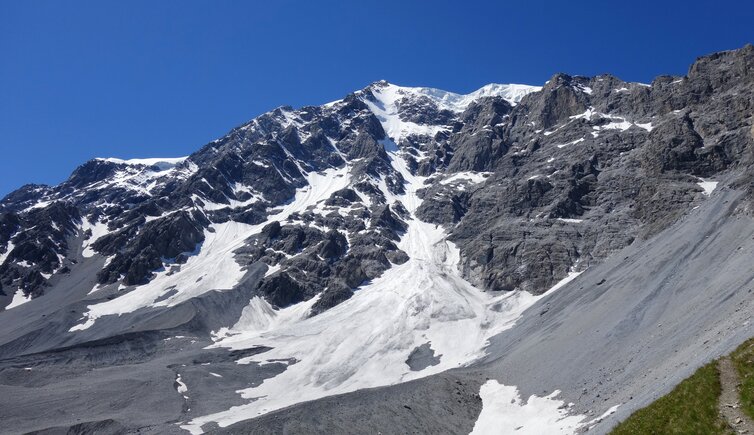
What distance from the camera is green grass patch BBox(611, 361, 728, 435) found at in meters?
24.5

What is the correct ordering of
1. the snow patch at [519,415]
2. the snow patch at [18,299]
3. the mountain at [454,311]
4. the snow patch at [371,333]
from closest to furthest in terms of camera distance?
the snow patch at [519,415] < the mountain at [454,311] < the snow patch at [371,333] < the snow patch at [18,299]

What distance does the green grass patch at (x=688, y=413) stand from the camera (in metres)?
24.5

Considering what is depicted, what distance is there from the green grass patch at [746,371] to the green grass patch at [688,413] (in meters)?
1.07

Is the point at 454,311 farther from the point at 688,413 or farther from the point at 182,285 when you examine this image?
the point at 688,413

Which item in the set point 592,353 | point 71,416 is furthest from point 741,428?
point 71,416

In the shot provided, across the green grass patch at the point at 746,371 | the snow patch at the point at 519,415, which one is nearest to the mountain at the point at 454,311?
the snow patch at the point at 519,415

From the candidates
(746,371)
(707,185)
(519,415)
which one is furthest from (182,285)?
(746,371)

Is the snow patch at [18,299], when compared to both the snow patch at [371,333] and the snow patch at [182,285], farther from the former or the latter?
the snow patch at [371,333]

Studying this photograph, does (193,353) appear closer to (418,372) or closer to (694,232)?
(418,372)

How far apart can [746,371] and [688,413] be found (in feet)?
14.3

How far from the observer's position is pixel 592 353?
72000 mm

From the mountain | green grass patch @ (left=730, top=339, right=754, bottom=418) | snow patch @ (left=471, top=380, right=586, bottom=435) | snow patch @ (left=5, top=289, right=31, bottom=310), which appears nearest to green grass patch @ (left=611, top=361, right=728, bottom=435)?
green grass patch @ (left=730, top=339, right=754, bottom=418)

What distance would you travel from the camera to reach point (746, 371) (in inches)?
1068

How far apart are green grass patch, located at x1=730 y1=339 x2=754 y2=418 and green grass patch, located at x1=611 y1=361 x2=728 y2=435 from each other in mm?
1074
